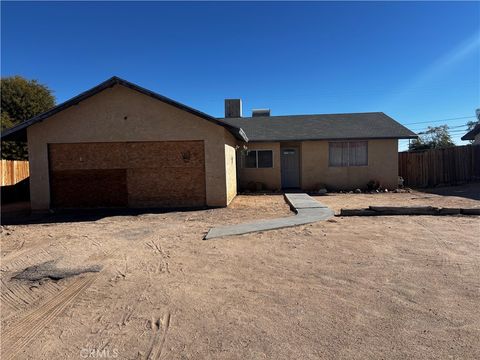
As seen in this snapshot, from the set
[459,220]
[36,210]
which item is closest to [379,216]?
[459,220]

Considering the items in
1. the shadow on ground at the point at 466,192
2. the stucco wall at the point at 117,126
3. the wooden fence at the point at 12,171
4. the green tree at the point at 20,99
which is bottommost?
the shadow on ground at the point at 466,192

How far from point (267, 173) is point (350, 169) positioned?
15.2 ft

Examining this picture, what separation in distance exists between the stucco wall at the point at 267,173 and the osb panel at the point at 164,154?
21.2 feet

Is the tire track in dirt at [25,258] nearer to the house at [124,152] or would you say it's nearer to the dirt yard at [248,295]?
the dirt yard at [248,295]

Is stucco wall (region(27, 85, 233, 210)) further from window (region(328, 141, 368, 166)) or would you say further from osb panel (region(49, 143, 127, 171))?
window (region(328, 141, 368, 166))

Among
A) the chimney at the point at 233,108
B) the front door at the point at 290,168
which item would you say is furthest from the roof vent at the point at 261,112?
the front door at the point at 290,168

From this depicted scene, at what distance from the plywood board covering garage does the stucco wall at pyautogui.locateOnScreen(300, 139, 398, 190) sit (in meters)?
7.80

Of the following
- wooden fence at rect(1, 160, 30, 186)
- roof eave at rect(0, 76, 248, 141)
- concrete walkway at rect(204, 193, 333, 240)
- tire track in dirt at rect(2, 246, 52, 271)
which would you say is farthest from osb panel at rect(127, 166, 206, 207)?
wooden fence at rect(1, 160, 30, 186)

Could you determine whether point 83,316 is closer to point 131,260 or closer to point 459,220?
point 131,260

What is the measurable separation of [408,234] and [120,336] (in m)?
6.18

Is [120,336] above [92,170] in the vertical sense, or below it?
below

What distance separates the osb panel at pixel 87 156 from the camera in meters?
11.7

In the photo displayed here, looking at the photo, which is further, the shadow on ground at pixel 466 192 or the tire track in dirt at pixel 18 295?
the shadow on ground at pixel 466 192

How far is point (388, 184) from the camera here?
17.3 metres
